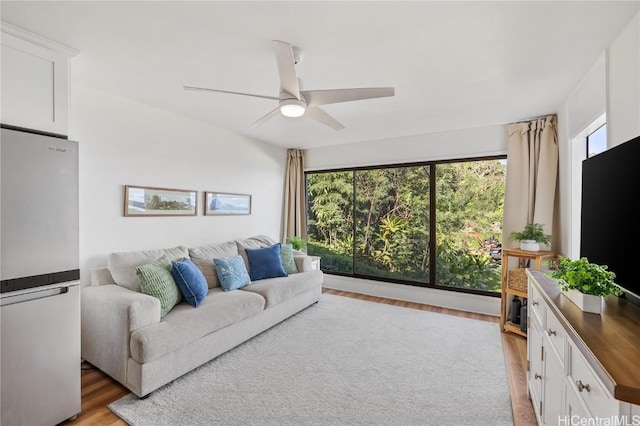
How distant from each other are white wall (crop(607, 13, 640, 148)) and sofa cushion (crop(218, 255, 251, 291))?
10.9 ft

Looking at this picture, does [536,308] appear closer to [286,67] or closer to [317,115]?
[317,115]

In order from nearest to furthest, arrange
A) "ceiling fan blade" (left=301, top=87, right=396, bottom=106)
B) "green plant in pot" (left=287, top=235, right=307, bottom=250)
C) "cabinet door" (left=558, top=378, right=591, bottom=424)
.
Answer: "cabinet door" (left=558, top=378, right=591, bottom=424)
"ceiling fan blade" (left=301, top=87, right=396, bottom=106)
"green plant in pot" (left=287, top=235, right=307, bottom=250)

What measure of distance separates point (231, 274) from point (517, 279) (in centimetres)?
317

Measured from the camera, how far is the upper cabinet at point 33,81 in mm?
1771

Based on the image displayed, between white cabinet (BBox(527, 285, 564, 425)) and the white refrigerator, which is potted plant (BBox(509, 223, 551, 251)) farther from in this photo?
the white refrigerator

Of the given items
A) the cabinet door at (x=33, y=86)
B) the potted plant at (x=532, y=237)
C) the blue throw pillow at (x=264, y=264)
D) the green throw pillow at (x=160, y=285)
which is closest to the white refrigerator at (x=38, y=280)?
the cabinet door at (x=33, y=86)

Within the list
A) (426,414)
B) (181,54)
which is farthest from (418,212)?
(181,54)

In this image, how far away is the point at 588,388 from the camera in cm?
105

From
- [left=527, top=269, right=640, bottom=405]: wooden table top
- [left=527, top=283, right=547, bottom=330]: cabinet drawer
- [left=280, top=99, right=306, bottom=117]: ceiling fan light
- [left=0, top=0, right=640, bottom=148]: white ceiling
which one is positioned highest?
[left=0, top=0, right=640, bottom=148]: white ceiling

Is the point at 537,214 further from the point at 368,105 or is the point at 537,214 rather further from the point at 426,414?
the point at 426,414

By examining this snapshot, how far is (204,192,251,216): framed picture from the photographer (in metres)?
3.94

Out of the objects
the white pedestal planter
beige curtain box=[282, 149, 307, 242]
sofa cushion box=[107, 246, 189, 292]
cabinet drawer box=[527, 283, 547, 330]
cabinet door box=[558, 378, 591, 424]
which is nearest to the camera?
cabinet door box=[558, 378, 591, 424]

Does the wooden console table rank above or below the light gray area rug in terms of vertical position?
above

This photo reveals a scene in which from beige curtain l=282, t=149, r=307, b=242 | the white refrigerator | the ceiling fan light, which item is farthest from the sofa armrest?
beige curtain l=282, t=149, r=307, b=242
